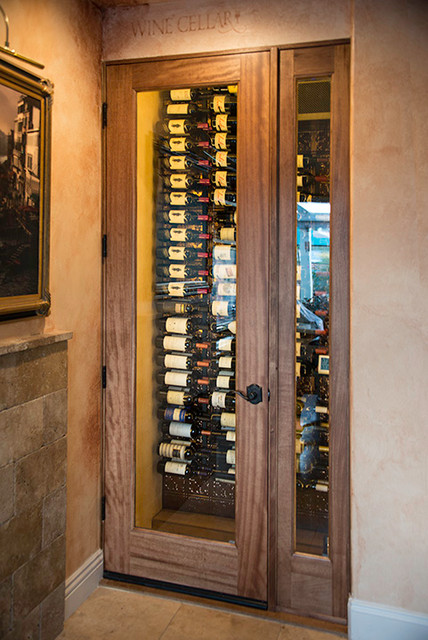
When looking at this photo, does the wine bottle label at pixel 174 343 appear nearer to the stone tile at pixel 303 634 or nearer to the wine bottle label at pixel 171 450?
the wine bottle label at pixel 171 450

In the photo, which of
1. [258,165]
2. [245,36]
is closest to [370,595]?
[258,165]

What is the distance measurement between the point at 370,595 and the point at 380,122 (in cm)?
197

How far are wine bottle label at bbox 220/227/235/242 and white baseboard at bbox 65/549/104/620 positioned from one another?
168cm

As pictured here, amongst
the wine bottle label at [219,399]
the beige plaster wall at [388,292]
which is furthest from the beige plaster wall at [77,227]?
the beige plaster wall at [388,292]

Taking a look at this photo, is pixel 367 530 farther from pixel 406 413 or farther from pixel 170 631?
pixel 170 631

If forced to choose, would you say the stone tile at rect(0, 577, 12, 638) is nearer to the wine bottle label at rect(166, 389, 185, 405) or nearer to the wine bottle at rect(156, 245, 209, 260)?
the wine bottle label at rect(166, 389, 185, 405)

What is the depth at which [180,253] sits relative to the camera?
2746mm

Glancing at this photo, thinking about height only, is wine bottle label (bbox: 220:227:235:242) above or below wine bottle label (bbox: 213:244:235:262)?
above

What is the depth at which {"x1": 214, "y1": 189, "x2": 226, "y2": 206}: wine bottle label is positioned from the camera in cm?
266

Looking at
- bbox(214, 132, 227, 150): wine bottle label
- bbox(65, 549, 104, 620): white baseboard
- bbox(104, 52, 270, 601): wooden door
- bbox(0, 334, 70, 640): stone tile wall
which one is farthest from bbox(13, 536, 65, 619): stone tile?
bbox(214, 132, 227, 150): wine bottle label

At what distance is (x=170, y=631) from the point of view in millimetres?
2465

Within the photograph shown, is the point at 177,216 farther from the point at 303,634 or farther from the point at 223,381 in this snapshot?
the point at 303,634

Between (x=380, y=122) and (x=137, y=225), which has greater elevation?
(x=380, y=122)

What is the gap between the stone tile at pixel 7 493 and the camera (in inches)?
80.6
